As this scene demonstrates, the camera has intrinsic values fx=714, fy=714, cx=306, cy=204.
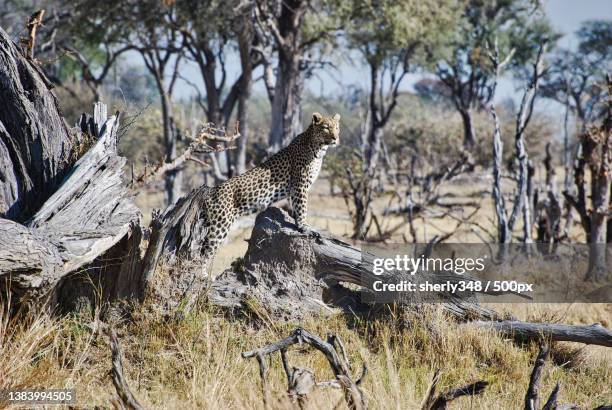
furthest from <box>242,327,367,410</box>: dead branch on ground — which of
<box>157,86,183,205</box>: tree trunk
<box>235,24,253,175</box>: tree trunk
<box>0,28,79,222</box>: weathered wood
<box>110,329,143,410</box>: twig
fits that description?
<box>235,24,253,175</box>: tree trunk

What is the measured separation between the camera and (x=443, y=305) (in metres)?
6.18

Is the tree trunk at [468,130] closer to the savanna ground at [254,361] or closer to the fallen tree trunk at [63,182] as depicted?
the savanna ground at [254,361]

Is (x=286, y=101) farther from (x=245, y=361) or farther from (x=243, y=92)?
(x=245, y=361)

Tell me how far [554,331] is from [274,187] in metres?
3.12

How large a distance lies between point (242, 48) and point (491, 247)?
7888 millimetres

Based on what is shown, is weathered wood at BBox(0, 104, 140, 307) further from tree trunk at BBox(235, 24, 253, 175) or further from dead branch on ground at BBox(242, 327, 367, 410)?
tree trunk at BBox(235, 24, 253, 175)

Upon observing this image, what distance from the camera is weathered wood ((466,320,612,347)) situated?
575 cm

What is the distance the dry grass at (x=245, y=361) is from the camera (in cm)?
459

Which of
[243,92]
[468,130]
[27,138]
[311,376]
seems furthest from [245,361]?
[468,130]

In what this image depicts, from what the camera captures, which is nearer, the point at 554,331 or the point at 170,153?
the point at 554,331

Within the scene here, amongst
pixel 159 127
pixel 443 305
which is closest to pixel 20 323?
pixel 443 305

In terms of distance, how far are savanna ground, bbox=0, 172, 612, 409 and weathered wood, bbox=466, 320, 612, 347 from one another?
128 millimetres

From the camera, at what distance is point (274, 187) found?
24.6ft

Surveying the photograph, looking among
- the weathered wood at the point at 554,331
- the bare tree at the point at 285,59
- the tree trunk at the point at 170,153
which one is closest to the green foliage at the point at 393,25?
the bare tree at the point at 285,59
